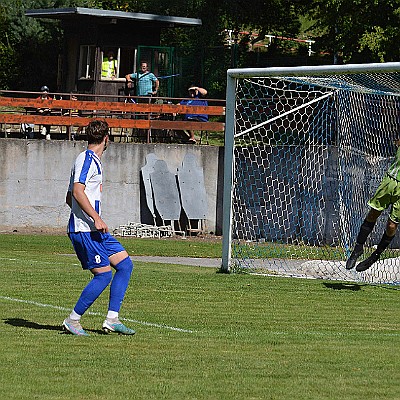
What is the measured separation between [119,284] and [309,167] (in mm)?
14155

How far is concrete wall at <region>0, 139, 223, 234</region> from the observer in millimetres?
26469

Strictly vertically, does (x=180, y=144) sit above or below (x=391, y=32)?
below

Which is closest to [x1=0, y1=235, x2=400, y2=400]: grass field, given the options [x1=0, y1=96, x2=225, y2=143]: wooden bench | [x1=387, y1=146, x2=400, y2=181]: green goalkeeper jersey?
[x1=387, y1=146, x2=400, y2=181]: green goalkeeper jersey

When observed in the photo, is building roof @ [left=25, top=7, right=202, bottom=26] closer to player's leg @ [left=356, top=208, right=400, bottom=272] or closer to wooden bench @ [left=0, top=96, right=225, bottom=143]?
wooden bench @ [left=0, top=96, right=225, bottom=143]

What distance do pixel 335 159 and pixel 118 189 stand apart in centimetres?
768

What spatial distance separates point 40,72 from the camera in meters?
42.8

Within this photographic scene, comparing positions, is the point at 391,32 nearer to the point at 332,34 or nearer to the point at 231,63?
the point at 332,34

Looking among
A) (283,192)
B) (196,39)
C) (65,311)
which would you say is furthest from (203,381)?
(196,39)

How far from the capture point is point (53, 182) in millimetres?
26672

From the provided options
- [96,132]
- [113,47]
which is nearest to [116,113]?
[113,47]

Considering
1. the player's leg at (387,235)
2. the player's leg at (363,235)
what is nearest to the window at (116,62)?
the player's leg at (363,235)

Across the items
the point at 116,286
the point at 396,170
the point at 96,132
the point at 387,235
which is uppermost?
the point at 96,132

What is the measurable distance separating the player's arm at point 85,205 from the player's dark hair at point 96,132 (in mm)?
433

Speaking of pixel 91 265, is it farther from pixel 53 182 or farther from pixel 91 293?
pixel 53 182
